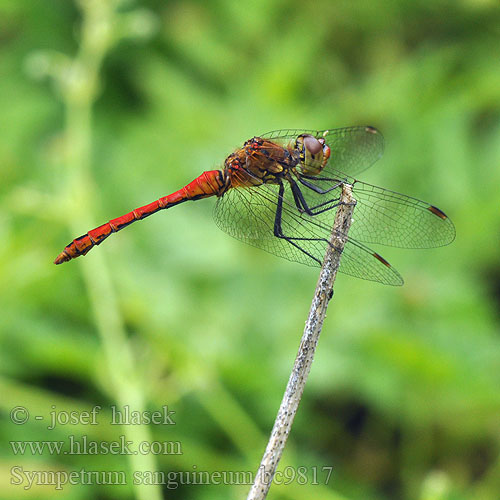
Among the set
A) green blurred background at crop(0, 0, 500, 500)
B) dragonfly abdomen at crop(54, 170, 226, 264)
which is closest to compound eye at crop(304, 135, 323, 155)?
dragonfly abdomen at crop(54, 170, 226, 264)

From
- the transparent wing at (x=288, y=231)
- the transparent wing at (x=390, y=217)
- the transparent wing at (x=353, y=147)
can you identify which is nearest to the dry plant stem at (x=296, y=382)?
the transparent wing at (x=288, y=231)

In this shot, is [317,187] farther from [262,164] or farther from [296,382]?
[296,382]

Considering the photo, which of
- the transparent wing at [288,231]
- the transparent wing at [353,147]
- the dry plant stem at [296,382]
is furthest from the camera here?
the transparent wing at [353,147]

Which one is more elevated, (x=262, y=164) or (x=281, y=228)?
(x=262, y=164)

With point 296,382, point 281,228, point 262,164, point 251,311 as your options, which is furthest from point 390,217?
point 296,382

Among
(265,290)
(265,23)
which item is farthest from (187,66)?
(265,290)

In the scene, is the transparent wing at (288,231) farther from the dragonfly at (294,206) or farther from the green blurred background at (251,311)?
the green blurred background at (251,311)
